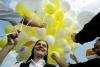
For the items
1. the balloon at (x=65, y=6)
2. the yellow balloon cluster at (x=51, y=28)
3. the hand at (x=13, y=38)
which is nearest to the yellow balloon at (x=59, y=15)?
the yellow balloon cluster at (x=51, y=28)

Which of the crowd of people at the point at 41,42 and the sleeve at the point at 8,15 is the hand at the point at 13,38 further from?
the sleeve at the point at 8,15

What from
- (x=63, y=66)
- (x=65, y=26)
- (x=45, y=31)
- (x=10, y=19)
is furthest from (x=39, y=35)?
(x=63, y=66)

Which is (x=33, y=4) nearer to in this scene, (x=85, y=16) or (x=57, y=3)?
(x=57, y=3)

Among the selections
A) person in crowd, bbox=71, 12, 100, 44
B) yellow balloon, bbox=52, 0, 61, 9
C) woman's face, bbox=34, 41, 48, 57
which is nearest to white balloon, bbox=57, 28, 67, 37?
yellow balloon, bbox=52, 0, 61, 9

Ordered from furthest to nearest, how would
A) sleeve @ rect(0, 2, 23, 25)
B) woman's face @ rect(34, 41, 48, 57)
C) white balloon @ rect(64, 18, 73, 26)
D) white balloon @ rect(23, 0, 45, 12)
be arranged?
white balloon @ rect(64, 18, 73, 26) < white balloon @ rect(23, 0, 45, 12) < sleeve @ rect(0, 2, 23, 25) < woman's face @ rect(34, 41, 48, 57)

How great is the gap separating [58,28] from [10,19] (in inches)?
45.5

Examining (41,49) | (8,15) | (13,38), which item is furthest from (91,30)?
(8,15)

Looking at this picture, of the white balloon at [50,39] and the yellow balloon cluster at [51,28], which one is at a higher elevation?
the yellow balloon cluster at [51,28]

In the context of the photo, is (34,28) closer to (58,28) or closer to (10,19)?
(58,28)

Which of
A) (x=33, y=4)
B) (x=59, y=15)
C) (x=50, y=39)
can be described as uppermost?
(x=33, y=4)

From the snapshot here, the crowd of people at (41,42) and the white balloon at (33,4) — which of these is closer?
the crowd of people at (41,42)

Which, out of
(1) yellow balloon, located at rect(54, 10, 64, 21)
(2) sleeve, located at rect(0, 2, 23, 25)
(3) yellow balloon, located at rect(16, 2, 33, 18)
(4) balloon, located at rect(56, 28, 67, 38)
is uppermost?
(3) yellow balloon, located at rect(16, 2, 33, 18)

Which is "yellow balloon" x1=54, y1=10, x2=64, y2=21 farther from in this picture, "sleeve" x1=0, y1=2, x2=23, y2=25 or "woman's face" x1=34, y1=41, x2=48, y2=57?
"woman's face" x1=34, y1=41, x2=48, y2=57

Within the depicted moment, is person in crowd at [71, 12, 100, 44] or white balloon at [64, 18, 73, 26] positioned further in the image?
white balloon at [64, 18, 73, 26]
